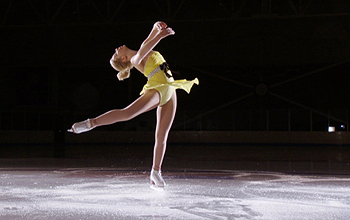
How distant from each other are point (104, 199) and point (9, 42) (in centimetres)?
1208

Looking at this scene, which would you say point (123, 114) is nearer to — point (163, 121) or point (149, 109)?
point (149, 109)

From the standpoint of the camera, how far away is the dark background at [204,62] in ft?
43.0

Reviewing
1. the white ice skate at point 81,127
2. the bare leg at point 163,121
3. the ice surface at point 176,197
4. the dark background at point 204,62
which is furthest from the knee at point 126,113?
the dark background at point 204,62

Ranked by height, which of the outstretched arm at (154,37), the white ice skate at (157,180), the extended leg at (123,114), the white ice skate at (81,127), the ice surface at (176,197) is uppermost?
the outstretched arm at (154,37)

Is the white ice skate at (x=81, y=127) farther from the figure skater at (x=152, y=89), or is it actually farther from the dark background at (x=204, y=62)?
the dark background at (x=204, y=62)

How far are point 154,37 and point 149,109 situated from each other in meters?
0.51

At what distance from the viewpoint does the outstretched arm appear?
10.00 ft

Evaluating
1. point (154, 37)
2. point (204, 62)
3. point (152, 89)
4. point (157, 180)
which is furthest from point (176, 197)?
point (204, 62)

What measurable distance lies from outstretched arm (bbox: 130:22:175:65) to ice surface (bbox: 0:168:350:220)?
3.29 ft

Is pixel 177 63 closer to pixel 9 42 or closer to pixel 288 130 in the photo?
pixel 288 130

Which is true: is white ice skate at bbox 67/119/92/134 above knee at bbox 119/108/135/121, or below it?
below

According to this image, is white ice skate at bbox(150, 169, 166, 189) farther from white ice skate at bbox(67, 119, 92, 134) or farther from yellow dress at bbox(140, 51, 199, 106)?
white ice skate at bbox(67, 119, 92, 134)

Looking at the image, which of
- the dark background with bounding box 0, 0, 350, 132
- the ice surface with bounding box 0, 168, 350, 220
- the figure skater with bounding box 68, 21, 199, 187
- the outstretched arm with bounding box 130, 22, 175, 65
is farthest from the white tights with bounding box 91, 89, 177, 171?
the dark background with bounding box 0, 0, 350, 132

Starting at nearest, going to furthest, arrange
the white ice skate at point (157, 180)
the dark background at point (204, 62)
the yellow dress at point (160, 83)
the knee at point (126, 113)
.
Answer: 1. the knee at point (126, 113)
2. the yellow dress at point (160, 83)
3. the white ice skate at point (157, 180)
4. the dark background at point (204, 62)
